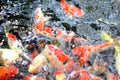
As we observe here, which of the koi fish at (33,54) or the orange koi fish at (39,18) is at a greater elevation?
the orange koi fish at (39,18)

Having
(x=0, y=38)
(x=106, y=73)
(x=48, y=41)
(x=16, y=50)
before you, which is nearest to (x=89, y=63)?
(x=106, y=73)

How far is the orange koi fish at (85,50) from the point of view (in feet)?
10.5

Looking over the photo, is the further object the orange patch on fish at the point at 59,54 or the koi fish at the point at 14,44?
the koi fish at the point at 14,44

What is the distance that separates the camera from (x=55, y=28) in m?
3.65

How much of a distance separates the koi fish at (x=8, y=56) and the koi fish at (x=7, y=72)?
9 centimetres

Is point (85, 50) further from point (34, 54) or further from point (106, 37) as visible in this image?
point (34, 54)

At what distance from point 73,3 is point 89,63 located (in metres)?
1.19

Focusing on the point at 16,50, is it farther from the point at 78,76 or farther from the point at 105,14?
the point at 105,14

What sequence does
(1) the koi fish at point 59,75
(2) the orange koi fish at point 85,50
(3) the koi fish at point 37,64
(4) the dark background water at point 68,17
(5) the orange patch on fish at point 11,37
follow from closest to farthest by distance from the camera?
1. (1) the koi fish at point 59,75
2. (3) the koi fish at point 37,64
3. (2) the orange koi fish at point 85,50
4. (5) the orange patch on fish at point 11,37
5. (4) the dark background water at point 68,17

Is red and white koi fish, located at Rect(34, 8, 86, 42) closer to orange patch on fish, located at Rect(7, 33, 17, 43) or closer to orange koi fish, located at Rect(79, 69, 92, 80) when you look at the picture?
orange patch on fish, located at Rect(7, 33, 17, 43)

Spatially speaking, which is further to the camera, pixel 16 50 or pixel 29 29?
pixel 29 29

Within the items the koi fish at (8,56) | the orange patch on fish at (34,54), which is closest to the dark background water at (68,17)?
the koi fish at (8,56)

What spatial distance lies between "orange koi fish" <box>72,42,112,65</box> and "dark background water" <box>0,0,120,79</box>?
0.48ft

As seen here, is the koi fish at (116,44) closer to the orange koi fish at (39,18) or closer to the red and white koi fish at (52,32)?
the red and white koi fish at (52,32)
